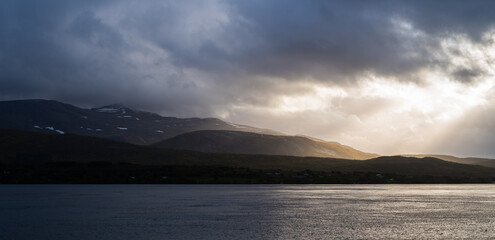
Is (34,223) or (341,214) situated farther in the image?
(341,214)

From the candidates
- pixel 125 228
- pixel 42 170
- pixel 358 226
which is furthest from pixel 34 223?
pixel 42 170

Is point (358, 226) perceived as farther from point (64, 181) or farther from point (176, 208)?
point (64, 181)

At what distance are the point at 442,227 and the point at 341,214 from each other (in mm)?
13975

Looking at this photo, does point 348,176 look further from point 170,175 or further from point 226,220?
point 226,220

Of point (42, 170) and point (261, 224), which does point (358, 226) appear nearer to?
point (261, 224)

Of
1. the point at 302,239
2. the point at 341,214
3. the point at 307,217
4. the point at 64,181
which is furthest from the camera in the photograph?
the point at 64,181

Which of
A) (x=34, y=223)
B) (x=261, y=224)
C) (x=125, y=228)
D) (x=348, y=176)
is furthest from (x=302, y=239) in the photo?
(x=348, y=176)

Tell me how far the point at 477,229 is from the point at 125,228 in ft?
113

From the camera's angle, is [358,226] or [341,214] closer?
[358,226]

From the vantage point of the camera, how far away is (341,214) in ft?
185

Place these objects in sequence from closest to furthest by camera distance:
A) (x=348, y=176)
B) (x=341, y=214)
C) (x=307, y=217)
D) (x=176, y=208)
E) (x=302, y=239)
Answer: (x=302, y=239)
(x=307, y=217)
(x=341, y=214)
(x=176, y=208)
(x=348, y=176)

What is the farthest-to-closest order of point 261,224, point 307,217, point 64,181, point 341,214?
1. point 64,181
2. point 341,214
3. point 307,217
4. point 261,224

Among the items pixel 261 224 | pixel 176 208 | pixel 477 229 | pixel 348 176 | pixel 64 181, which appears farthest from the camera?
pixel 348 176

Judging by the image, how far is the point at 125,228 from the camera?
1738 inches
